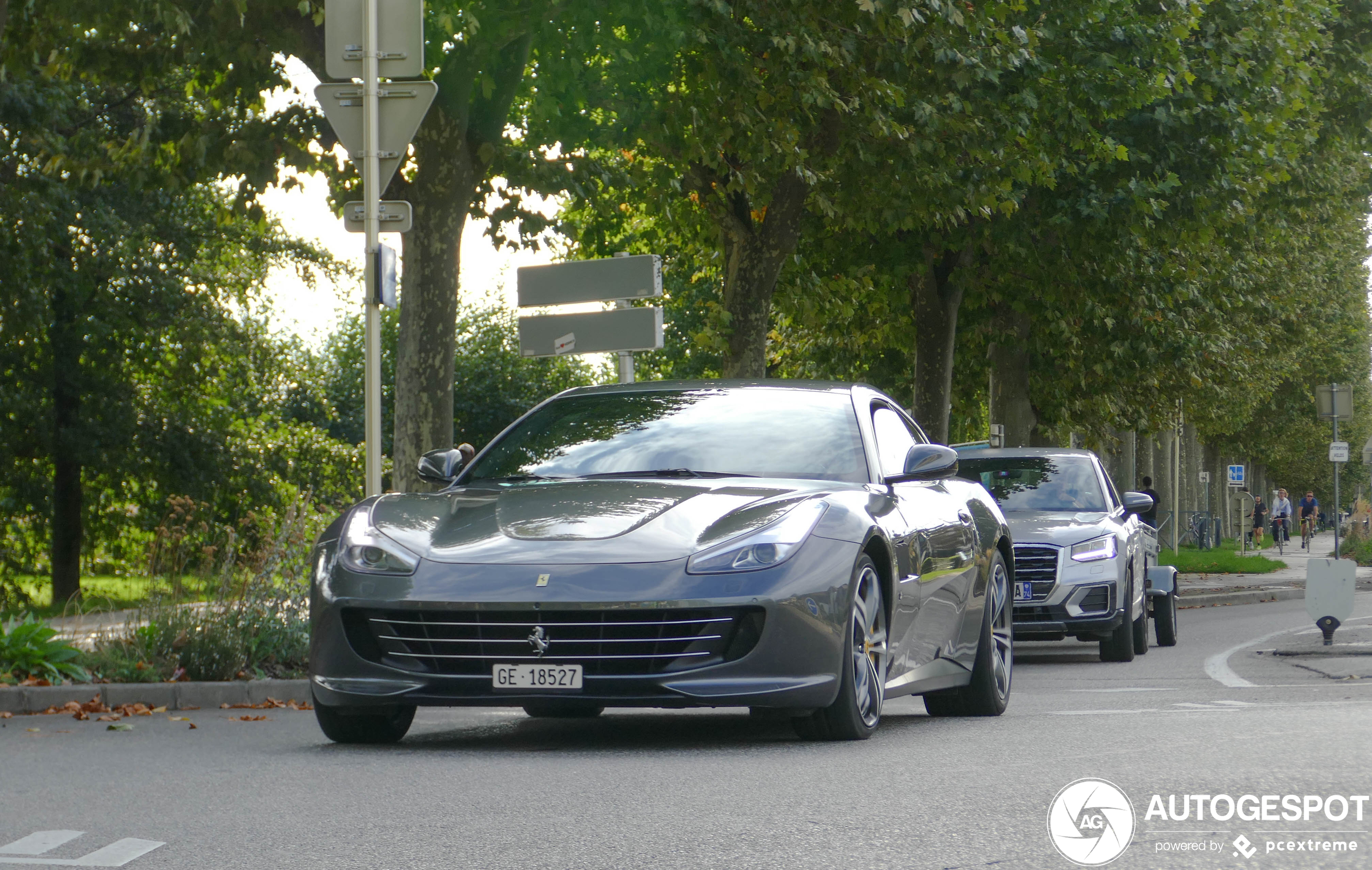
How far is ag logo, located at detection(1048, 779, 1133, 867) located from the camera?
4562 mm

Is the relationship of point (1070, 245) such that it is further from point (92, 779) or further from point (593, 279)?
point (92, 779)

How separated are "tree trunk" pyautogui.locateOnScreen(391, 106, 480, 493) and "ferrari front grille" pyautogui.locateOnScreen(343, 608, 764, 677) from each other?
7.82 metres

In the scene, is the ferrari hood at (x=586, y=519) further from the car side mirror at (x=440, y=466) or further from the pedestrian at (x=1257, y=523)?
the pedestrian at (x=1257, y=523)

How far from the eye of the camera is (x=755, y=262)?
2033 centimetres

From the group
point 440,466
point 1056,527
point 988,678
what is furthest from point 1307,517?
point 440,466

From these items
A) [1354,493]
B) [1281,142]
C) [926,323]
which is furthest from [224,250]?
[1354,493]

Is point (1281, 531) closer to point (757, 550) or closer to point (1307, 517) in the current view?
point (1307, 517)

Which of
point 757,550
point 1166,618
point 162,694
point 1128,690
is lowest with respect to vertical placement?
point 1166,618

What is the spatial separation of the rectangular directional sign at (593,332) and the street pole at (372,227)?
13.9 ft

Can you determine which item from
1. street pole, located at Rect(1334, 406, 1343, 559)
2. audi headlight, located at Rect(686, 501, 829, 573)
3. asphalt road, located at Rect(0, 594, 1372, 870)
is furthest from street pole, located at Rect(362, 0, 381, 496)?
street pole, located at Rect(1334, 406, 1343, 559)

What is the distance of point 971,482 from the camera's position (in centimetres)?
941

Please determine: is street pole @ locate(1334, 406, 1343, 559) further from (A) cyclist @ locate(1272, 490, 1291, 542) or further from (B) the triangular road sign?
(B) the triangular road sign

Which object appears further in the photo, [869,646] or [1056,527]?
[1056,527]

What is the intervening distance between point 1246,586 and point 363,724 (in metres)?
23.9
